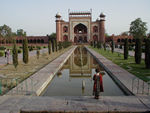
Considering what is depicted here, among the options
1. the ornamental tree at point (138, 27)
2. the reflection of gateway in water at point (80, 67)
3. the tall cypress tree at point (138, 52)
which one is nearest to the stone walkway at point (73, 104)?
the reflection of gateway in water at point (80, 67)

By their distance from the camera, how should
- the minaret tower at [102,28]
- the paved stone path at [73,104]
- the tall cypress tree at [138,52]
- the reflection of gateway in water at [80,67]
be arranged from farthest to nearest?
1. the minaret tower at [102,28]
2. the tall cypress tree at [138,52]
3. the reflection of gateway in water at [80,67]
4. the paved stone path at [73,104]

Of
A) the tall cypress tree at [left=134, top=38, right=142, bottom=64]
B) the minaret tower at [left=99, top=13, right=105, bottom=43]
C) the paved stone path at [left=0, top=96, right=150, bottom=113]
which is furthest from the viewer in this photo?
the minaret tower at [left=99, top=13, right=105, bottom=43]

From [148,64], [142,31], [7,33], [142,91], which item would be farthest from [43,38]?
[142,91]

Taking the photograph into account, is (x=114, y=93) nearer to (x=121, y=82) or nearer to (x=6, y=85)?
(x=121, y=82)

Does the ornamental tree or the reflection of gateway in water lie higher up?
the ornamental tree

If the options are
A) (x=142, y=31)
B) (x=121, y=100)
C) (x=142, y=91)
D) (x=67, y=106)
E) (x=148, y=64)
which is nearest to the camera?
(x=67, y=106)

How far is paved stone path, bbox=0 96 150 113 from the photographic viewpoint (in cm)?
310

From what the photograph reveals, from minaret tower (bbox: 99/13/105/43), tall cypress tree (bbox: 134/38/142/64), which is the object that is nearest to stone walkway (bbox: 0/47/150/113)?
tall cypress tree (bbox: 134/38/142/64)

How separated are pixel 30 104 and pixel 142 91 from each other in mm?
2770

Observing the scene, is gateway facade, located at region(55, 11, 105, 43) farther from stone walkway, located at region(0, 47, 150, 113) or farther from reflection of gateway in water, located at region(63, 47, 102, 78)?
stone walkway, located at region(0, 47, 150, 113)

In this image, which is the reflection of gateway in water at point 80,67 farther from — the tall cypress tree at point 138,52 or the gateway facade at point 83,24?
the gateway facade at point 83,24

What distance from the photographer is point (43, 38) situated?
124 feet

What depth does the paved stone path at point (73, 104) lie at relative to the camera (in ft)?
10.2

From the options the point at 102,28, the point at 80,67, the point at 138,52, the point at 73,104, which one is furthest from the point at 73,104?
the point at 102,28
